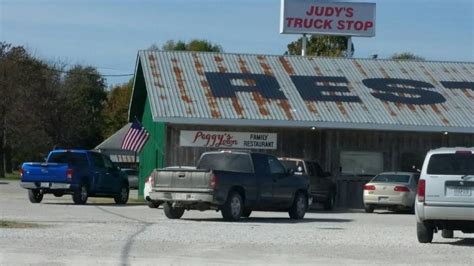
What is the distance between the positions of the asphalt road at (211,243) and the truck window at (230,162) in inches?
57.3

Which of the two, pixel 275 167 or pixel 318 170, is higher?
pixel 275 167

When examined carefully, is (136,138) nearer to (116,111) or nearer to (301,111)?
(301,111)

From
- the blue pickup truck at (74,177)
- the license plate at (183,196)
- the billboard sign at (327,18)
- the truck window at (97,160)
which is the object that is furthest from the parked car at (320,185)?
the billboard sign at (327,18)

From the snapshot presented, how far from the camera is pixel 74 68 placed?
279 feet

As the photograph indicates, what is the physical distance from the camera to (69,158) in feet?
109

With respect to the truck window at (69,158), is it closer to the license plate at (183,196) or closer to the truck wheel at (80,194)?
the truck wheel at (80,194)

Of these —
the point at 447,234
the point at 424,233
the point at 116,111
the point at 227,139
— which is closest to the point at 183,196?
the point at 447,234

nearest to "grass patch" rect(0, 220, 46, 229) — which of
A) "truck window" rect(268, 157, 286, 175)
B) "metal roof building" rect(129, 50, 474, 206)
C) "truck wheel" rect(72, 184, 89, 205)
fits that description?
"truck window" rect(268, 157, 286, 175)

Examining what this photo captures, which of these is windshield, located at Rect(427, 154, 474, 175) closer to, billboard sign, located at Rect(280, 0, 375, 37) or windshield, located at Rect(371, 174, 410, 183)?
windshield, located at Rect(371, 174, 410, 183)

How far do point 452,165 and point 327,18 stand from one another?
98.7 ft

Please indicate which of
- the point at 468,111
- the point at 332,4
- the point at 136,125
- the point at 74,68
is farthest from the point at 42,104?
the point at 468,111

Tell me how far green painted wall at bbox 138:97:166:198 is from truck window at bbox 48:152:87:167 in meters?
3.74

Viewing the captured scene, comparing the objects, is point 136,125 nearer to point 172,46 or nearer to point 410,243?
point 410,243

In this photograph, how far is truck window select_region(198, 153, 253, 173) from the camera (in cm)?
2525
